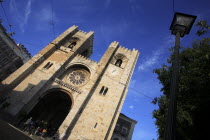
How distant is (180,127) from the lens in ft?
29.7

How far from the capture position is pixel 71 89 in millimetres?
15414

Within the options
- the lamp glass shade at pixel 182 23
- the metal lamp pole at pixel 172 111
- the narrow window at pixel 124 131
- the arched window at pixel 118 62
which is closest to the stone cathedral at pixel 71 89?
the arched window at pixel 118 62

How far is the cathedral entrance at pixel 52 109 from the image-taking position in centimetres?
1600

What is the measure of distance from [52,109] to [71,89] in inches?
196

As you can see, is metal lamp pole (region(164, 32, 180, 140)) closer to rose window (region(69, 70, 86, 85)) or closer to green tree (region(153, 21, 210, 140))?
green tree (region(153, 21, 210, 140))

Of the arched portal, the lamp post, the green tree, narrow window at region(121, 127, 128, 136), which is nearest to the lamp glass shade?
the lamp post

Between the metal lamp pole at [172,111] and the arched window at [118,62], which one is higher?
the arched window at [118,62]

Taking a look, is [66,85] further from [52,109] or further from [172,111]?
[172,111]

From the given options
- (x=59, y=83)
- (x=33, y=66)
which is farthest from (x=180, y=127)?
(x=33, y=66)

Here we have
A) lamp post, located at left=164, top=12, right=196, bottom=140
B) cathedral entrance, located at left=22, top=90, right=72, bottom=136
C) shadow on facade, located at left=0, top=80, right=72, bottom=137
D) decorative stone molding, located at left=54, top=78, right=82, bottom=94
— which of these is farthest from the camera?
cathedral entrance, located at left=22, top=90, right=72, bottom=136

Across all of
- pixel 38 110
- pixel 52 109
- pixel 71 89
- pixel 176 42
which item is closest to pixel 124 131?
pixel 52 109

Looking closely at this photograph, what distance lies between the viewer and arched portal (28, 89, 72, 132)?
16.1 m

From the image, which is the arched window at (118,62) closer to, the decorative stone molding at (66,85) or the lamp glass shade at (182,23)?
the decorative stone molding at (66,85)

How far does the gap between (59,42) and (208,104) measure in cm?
1884
